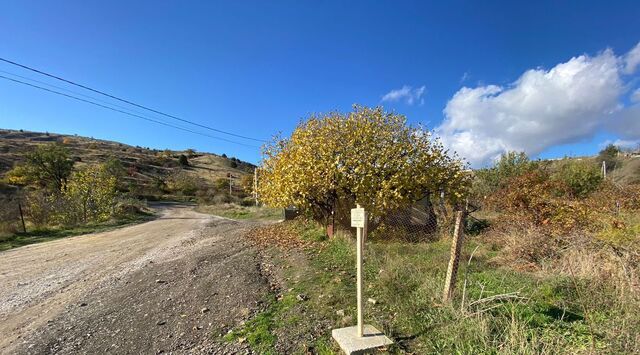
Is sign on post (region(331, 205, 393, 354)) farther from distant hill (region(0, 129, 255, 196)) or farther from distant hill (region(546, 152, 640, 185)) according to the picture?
distant hill (region(0, 129, 255, 196))

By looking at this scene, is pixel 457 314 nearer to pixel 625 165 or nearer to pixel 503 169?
pixel 503 169

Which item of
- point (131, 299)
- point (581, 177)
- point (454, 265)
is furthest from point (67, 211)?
point (581, 177)

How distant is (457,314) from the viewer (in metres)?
4.16

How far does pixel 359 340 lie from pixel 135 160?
3201 inches

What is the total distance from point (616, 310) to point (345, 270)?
424 centimetres

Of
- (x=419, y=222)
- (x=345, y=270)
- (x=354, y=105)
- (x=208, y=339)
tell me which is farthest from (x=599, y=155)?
(x=208, y=339)

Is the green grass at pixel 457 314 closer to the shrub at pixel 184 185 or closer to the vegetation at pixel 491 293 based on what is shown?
the vegetation at pixel 491 293

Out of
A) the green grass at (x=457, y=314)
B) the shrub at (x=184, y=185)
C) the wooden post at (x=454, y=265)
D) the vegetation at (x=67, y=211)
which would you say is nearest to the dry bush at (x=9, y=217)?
the vegetation at (x=67, y=211)

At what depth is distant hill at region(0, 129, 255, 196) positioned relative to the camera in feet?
203

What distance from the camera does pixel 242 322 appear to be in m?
5.01

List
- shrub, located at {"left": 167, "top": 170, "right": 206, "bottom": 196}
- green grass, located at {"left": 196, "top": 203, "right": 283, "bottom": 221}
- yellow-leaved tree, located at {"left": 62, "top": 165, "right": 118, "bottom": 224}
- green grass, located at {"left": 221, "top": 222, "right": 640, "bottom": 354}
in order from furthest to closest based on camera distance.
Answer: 1. shrub, located at {"left": 167, "top": 170, "right": 206, "bottom": 196}
2. green grass, located at {"left": 196, "top": 203, "right": 283, "bottom": 221}
3. yellow-leaved tree, located at {"left": 62, "top": 165, "right": 118, "bottom": 224}
4. green grass, located at {"left": 221, "top": 222, "right": 640, "bottom": 354}

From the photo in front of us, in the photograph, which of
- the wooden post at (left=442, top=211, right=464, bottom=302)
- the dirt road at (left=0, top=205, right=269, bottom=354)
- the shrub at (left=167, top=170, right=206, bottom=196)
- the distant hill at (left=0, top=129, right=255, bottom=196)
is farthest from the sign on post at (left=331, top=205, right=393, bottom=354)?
the shrub at (left=167, top=170, right=206, bottom=196)

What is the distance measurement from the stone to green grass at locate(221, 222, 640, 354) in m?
0.11

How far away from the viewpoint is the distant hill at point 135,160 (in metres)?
61.9
